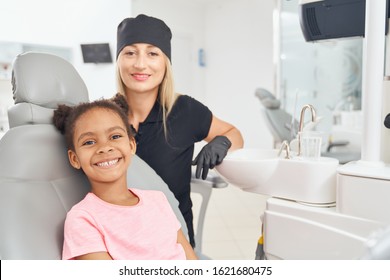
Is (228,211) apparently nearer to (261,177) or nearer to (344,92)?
(261,177)

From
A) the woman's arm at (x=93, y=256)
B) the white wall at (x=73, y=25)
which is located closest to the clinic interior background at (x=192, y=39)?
the white wall at (x=73, y=25)

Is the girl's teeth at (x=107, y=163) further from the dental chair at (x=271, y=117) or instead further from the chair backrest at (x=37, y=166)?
the dental chair at (x=271, y=117)

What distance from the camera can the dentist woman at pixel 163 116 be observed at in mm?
968

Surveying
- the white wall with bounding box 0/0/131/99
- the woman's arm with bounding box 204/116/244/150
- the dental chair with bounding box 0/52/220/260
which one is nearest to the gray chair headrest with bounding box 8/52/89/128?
the dental chair with bounding box 0/52/220/260

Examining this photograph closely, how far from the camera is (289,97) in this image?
4.56 feet

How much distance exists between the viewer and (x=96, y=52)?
99 centimetres

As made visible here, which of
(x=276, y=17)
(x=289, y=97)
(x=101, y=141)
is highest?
(x=276, y=17)

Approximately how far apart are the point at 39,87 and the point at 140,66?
277mm

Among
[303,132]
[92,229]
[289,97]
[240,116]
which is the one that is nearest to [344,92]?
[289,97]

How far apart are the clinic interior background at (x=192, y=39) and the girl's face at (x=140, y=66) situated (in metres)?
0.05

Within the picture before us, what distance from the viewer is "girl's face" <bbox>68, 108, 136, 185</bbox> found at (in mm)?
767

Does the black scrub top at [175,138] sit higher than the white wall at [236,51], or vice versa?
the white wall at [236,51]

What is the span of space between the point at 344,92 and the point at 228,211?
202 cm
